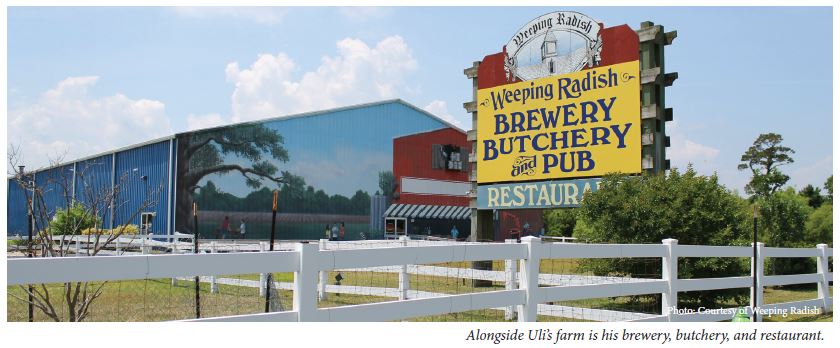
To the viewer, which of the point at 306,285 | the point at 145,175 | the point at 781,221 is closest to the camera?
the point at 306,285

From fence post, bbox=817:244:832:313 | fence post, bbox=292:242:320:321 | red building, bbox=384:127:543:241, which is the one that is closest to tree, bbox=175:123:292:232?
red building, bbox=384:127:543:241

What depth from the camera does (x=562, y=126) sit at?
50.9 feet

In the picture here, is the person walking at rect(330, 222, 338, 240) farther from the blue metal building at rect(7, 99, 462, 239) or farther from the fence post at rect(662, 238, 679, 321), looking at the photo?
the fence post at rect(662, 238, 679, 321)

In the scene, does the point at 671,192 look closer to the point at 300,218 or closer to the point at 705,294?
the point at 705,294

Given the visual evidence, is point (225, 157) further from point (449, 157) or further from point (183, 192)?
point (449, 157)

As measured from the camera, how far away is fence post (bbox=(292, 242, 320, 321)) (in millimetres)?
5945

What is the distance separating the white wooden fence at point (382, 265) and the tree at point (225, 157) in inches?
1242

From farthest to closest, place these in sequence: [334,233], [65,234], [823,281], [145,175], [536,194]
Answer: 1. [334,233]
2. [145,175]
3. [536,194]
4. [823,281]
5. [65,234]

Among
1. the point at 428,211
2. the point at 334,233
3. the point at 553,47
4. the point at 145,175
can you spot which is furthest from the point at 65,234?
the point at 428,211

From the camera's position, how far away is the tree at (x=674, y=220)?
503 inches

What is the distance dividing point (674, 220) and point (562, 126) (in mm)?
3388

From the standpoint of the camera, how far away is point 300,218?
42.8 metres

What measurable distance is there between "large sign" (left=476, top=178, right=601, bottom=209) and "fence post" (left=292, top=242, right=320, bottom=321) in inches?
364
